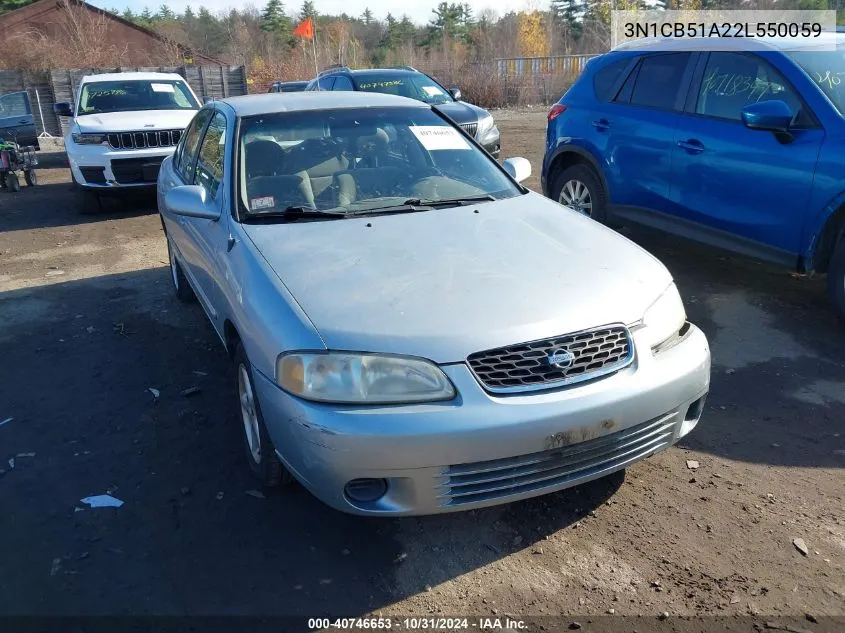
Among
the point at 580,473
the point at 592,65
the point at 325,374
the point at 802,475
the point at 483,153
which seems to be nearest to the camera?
the point at 325,374

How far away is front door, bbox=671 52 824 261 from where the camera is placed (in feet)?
15.6

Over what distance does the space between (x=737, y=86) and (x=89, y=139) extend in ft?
25.9

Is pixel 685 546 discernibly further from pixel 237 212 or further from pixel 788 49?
pixel 788 49

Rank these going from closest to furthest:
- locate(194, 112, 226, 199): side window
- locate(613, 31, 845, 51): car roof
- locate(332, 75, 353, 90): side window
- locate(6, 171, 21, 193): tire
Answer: locate(194, 112, 226, 199): side window → locate(613, 31, 845, 51): car roof → locate(6, 171, 21, 193): tire → locate(332, 75, 353, 90): side window

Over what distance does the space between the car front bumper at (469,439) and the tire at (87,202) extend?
26.2 feet

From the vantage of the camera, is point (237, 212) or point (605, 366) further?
point (237, 212)

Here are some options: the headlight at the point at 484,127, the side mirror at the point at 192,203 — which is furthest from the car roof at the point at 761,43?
the headlight at the point at 484,127

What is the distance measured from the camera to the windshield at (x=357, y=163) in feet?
12.3

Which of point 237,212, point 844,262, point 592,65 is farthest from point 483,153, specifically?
point 592,65

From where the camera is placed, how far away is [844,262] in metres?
4.59

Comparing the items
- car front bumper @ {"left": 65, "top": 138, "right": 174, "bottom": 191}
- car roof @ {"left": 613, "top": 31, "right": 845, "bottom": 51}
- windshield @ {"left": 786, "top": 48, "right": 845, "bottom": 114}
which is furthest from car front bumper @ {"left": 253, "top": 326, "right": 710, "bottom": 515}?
car front bumper @ {"left": 65, "top": 138, "right": 174, "bottom": 191}

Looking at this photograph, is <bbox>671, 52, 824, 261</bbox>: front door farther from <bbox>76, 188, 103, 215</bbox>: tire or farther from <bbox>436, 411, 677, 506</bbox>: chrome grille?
<bbox>76, 188, 103, 215</bbox>: tire

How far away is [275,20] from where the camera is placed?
7125cm

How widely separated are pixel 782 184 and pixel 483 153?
7.03 feet
